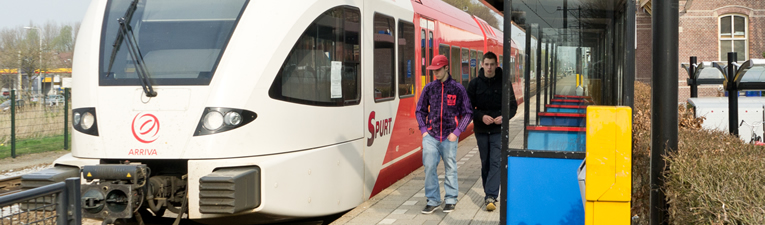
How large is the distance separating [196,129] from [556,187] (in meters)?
2.70

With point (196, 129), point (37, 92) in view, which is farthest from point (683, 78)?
point (196, 129)

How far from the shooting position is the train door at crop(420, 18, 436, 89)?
9.73 m

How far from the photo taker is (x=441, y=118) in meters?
6.82

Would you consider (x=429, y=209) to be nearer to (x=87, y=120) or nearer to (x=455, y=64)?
(x=87, y=120)

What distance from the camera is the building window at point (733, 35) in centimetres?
3303

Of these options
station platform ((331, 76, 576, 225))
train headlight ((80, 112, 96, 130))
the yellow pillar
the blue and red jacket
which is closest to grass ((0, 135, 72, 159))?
station platform ((331, 76, 576, 225))

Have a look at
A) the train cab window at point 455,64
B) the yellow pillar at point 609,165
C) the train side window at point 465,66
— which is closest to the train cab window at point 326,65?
the yellow pillar at point 609,165

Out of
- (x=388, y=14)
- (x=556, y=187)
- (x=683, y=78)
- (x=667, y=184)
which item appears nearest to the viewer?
(x=667, y=184)

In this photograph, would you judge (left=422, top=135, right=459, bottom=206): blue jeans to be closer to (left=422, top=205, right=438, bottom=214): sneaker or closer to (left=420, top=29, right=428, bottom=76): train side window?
(left=422, top=205, right=438, bottom=214): sneaker

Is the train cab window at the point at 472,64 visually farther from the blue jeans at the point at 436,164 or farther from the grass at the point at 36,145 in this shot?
the grass at the point at 36,145

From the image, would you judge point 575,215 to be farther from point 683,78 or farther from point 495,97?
point 683,78

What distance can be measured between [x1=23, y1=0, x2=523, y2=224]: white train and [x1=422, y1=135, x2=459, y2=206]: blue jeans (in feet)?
2.67

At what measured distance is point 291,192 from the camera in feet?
19.6

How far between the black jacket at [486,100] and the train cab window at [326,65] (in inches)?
46.7
